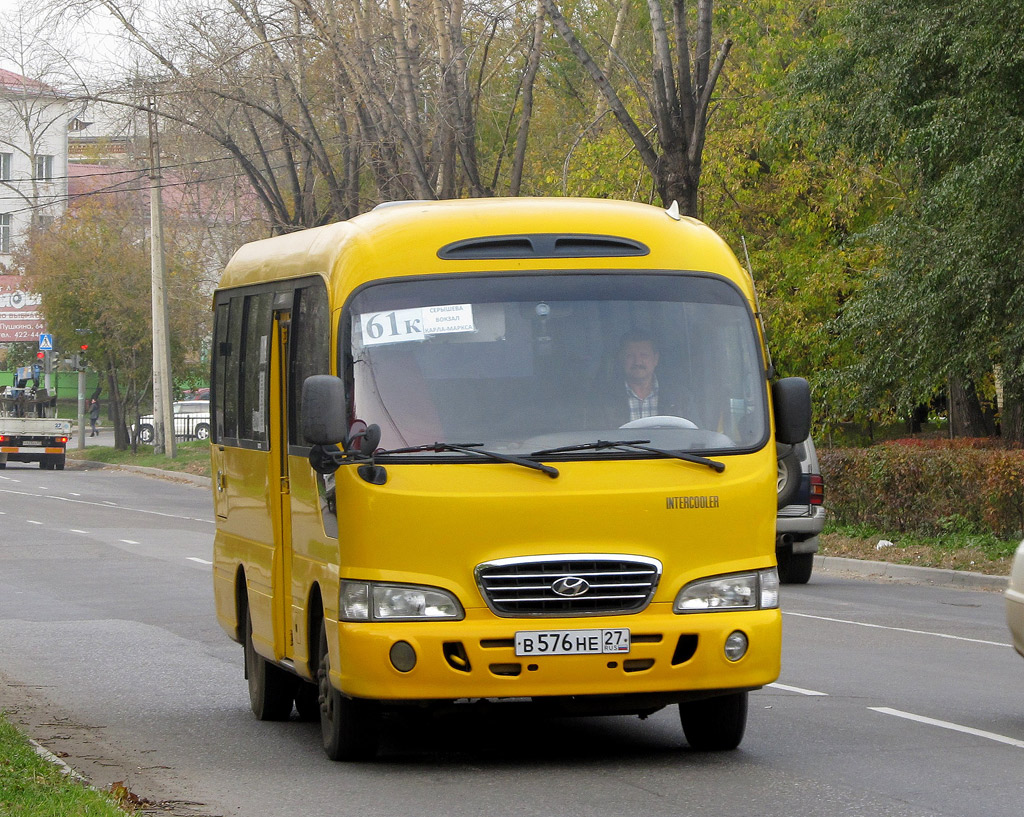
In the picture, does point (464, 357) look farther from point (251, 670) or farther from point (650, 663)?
point (251, 670)

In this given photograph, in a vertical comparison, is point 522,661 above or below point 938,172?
below

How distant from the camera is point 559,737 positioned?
9031 mm

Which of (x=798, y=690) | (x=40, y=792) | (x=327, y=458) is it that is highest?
(x=327, y=458)

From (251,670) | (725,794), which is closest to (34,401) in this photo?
(251,670)

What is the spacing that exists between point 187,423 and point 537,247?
196 feet

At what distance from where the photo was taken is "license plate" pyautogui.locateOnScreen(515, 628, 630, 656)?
7457 millimetres

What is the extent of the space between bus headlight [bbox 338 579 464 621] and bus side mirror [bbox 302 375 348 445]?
25.7 inches

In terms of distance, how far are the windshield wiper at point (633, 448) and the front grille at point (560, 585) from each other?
1.59 ft

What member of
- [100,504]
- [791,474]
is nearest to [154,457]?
[100,504]

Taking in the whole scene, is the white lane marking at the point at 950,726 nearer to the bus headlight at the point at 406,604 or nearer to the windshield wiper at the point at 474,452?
the windshield wiper at the point at 474,452

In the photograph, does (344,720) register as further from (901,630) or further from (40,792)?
(901,630)

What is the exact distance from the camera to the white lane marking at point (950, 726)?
28.5 ft

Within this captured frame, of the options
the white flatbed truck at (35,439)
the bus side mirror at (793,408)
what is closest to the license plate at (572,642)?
the bus side mirror at (793,408)

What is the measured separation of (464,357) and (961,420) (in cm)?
2449
